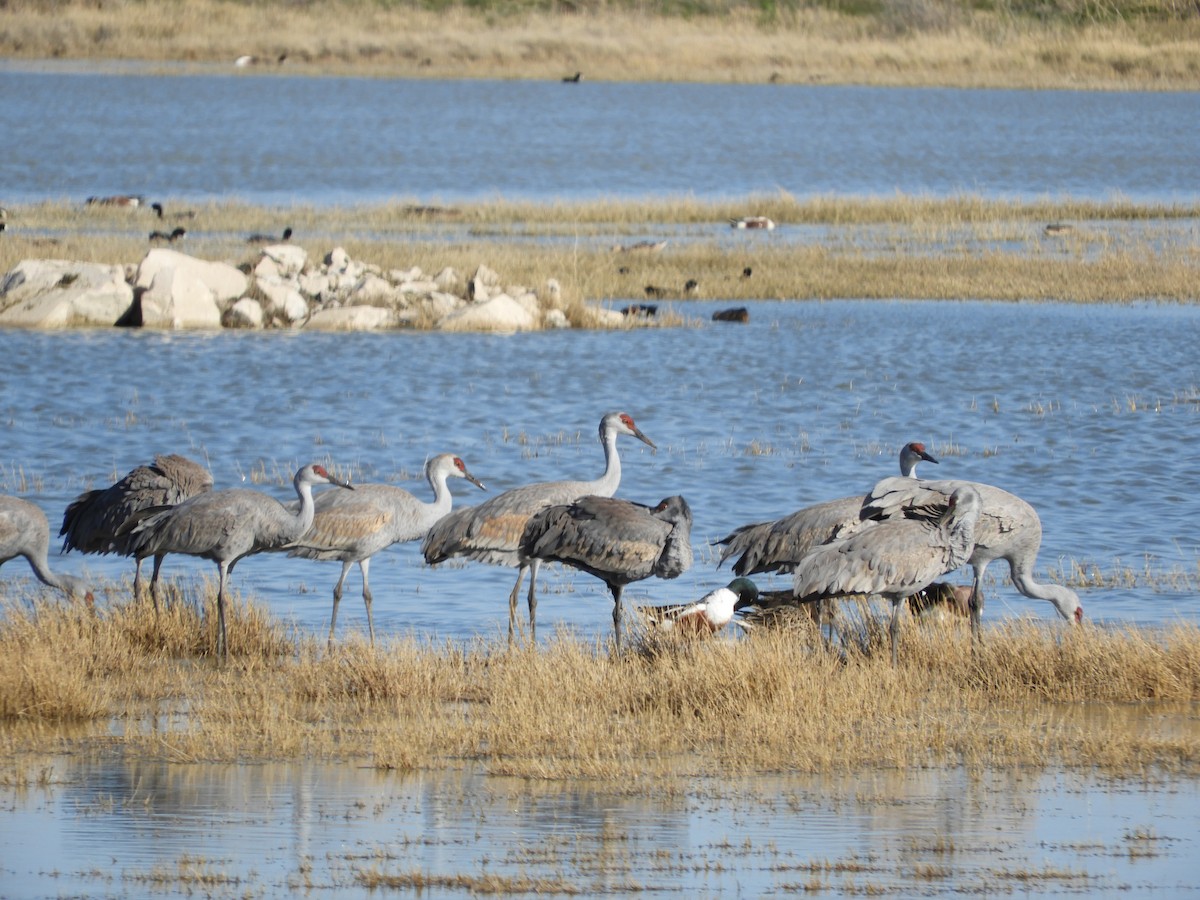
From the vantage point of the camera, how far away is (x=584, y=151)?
51.6m

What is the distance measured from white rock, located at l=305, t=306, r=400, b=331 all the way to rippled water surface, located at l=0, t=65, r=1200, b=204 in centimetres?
1497

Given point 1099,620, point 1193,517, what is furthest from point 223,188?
point 1099,620

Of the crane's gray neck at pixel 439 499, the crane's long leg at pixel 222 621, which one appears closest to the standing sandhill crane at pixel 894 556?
the crane's gray neck at pixel 439 499

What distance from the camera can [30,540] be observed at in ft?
36.2

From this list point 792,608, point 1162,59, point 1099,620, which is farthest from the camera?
point 1162,59

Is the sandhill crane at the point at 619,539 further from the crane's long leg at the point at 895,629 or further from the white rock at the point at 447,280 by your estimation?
the white rock at the point at 447,280

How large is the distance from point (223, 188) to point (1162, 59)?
38.9 metres

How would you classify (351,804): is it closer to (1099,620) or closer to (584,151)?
(1099,620)

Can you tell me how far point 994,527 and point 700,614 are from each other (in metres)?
1.71

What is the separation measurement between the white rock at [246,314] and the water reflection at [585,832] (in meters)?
16.3

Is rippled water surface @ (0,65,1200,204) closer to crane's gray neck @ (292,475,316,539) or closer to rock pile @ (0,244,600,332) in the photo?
→ rock pile @ (0,244,600,332)

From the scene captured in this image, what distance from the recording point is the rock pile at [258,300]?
24234 millimetres

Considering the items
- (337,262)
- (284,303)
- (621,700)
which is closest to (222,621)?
(621,700)

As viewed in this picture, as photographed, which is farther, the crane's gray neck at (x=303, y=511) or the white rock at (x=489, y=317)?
the white rock at (x=489, y=317)
